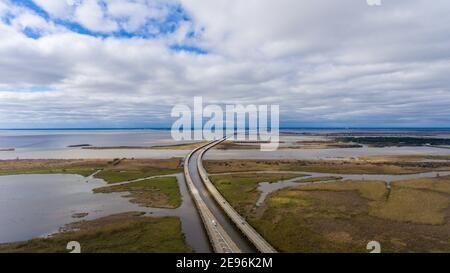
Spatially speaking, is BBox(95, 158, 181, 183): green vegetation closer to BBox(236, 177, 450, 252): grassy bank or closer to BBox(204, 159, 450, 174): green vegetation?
BBox(204, 159, 450, 174): green vegetation

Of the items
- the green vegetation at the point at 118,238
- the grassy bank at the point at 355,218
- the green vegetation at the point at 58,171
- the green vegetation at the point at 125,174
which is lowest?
the green vegetation at the point at 118,238

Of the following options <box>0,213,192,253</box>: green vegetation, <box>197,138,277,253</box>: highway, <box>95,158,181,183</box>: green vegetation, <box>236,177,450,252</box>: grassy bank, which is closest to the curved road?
<box>197,138,277,253</box>: highway

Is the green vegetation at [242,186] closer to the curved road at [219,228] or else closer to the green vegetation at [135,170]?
the curved road at [219,228]

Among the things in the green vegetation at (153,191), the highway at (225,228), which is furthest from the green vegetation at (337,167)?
the highway at (225,228)

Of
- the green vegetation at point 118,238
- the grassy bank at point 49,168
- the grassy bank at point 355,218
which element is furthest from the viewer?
the grassy bank at point 49,168

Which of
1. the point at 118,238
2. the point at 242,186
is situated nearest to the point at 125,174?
the point at 242,186

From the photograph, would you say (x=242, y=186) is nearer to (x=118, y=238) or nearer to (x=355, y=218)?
(x=355, y=218)
